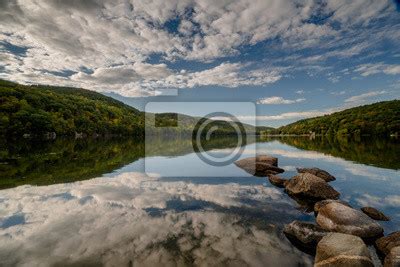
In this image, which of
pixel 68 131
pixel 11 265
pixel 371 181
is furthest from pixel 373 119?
pixel 11 265

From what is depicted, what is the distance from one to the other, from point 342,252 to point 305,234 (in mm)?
2267

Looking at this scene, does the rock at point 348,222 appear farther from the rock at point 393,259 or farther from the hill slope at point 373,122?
the hill slope at point 373,122

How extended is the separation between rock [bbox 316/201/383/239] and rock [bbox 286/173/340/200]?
4.74 metres

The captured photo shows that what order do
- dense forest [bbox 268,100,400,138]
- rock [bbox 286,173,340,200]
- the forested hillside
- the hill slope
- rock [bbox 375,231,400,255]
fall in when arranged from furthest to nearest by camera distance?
1. the hill slope
2. dense forest [bbox 268,100,400,138]
3. the forested hillside
4. rock [bbox 286,173,340,200]
5. rock [bbox 375,231,400,255]

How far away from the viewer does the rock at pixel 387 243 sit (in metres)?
8.81

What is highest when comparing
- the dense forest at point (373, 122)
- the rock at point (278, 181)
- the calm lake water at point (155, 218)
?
the dense forest at point (373, 122)

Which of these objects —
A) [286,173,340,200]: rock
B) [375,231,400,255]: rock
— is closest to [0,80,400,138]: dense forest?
[286,173,340,200]: rock

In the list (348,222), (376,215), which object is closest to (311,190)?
(376,215)

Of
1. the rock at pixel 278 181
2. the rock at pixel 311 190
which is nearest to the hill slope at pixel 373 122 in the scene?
the rock at pixel 278 181

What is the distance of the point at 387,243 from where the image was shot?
9133 millimetres

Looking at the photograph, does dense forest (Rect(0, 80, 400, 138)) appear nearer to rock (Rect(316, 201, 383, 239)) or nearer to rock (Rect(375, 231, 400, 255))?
rock (Rect(316, 201, 383, 239))

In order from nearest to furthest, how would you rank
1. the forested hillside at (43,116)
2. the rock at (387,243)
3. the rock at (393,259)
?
1. the rock at (393,259)
2. the rock at (387,243)
3. the forested hillside at (43,116)

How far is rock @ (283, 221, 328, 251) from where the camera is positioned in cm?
A: 971

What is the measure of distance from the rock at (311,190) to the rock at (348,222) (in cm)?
474
